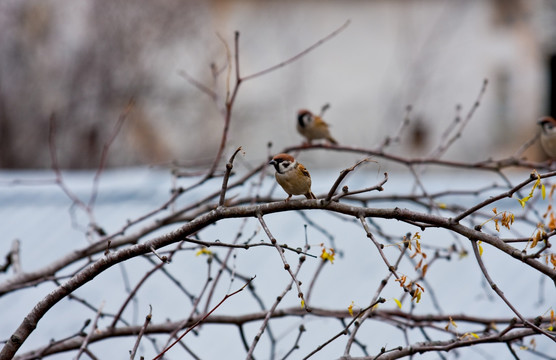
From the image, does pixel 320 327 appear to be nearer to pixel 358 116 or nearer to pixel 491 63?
pixel 358 116

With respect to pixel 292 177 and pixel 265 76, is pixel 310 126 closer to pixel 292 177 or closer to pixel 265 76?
pixel 292 177

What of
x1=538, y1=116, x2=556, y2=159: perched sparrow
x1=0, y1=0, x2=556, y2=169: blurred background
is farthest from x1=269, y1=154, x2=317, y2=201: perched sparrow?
x1=0, y1=0, x2=556, y2=169: blurred background

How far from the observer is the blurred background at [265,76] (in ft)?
32.3

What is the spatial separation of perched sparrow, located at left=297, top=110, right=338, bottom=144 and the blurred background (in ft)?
11.8

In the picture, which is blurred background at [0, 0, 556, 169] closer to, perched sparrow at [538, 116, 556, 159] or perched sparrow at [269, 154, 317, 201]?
perched sparrow at [538, 116, 556, 159]

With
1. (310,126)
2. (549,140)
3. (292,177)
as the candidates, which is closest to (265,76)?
(310,126)

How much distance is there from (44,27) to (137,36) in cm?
132

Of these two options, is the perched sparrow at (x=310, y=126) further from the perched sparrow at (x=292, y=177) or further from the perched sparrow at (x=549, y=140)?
the perched sparrow at (x=292, y=177)

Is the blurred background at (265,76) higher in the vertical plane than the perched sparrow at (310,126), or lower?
higher

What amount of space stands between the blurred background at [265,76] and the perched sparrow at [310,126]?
3605 millimetres

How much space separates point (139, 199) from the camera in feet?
17.2

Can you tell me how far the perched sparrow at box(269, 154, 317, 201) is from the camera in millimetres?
2775

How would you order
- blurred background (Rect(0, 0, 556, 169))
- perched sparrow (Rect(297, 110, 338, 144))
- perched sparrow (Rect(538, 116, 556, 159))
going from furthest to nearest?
blurred background (Rect(0, 0, 556, 169)), perched sparrow (Rect(297, 110, 338, 144)), perched sparrow (Rect(538, 116, 556, 159))

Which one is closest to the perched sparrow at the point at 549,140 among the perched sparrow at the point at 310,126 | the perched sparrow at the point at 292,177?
the perched sparrow at the point at 310,126
